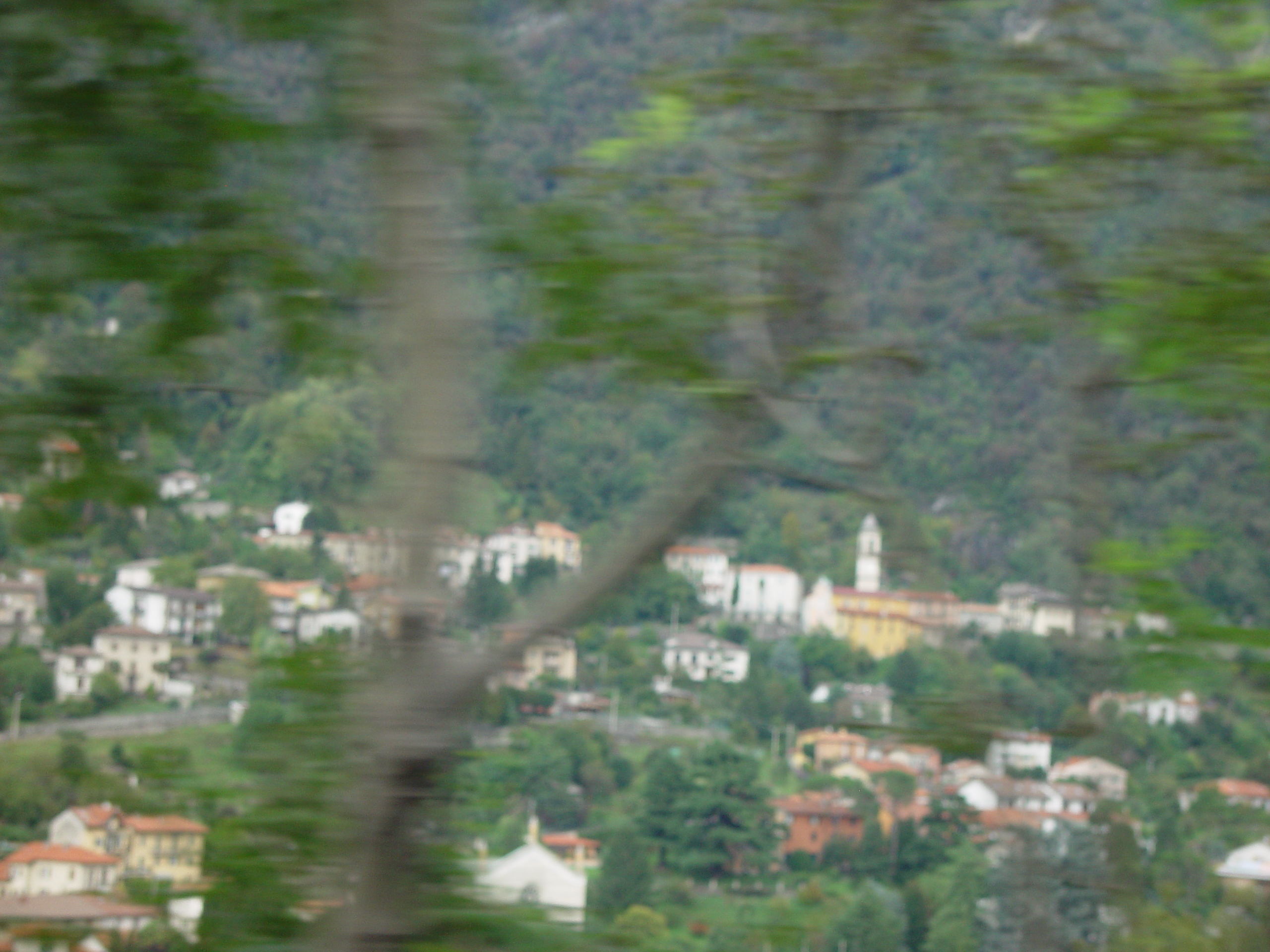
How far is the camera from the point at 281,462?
114 inches

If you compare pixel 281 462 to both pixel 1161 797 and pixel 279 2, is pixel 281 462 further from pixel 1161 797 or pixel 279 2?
pixel 1161 797

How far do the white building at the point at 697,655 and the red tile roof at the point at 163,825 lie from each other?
1.70 meters

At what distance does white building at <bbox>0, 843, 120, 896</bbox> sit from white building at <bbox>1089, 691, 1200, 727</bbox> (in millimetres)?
1712

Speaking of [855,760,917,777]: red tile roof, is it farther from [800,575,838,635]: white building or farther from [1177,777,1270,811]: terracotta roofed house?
[800,575,838,635]: white building

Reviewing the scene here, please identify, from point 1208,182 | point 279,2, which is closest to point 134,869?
point 279,2

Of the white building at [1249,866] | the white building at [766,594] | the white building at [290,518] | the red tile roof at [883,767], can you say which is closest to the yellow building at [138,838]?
the white building at [290,518]

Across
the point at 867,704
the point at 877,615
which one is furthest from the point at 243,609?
the point at 877,615

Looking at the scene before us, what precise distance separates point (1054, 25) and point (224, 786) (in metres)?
2.22

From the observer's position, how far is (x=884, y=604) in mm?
3332

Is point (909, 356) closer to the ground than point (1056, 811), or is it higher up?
higher up

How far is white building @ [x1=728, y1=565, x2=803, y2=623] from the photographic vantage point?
3.02 meters

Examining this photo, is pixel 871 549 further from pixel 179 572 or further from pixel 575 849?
pixel 179 572

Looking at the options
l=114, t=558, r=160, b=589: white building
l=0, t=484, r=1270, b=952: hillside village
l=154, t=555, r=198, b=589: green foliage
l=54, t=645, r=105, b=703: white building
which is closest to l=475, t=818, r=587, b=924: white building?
l=0, t=484, r=1270, b=952: hillside village

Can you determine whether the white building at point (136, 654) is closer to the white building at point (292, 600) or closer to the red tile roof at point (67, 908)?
the white building at point (292, 600)
